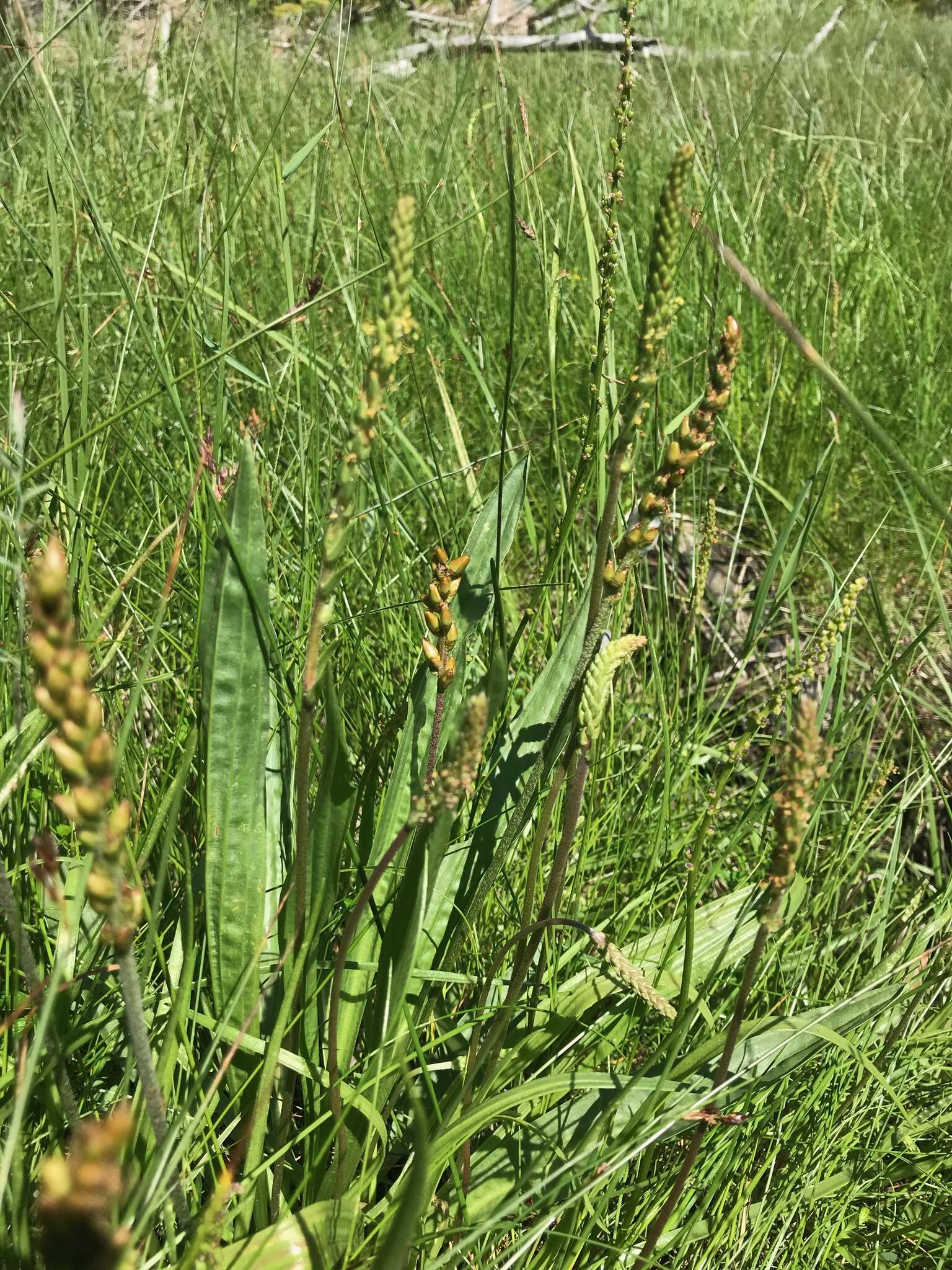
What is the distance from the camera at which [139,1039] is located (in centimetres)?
58

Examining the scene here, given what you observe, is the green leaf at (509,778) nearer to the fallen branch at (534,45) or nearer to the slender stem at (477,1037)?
the slender stem at (477,1037)

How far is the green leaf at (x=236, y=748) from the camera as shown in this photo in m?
1.00

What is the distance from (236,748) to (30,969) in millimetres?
360

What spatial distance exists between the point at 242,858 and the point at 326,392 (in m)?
0.90

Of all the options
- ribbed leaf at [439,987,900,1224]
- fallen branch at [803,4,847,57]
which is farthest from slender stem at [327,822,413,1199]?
fallen branch at [803,4,847,57]

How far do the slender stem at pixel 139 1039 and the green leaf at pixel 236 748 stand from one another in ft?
1.18

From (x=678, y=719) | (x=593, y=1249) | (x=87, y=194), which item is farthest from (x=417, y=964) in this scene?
(x=87, y=194)

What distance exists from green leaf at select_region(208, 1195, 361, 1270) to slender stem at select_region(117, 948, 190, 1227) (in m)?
0.24

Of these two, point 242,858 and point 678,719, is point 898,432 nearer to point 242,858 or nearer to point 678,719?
point 678,719

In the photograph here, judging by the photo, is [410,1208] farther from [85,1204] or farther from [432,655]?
[432,655]

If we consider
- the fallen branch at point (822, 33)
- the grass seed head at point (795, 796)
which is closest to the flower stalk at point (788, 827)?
the grass seed head at point (795, 796)

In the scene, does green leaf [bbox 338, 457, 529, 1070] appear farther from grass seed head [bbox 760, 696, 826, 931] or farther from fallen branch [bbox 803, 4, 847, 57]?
fallen branch [bbox 803, 4, 847, 57]

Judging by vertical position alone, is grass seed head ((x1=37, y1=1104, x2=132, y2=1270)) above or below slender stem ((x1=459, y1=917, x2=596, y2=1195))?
above

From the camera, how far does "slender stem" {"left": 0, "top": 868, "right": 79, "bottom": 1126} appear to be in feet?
2.13
